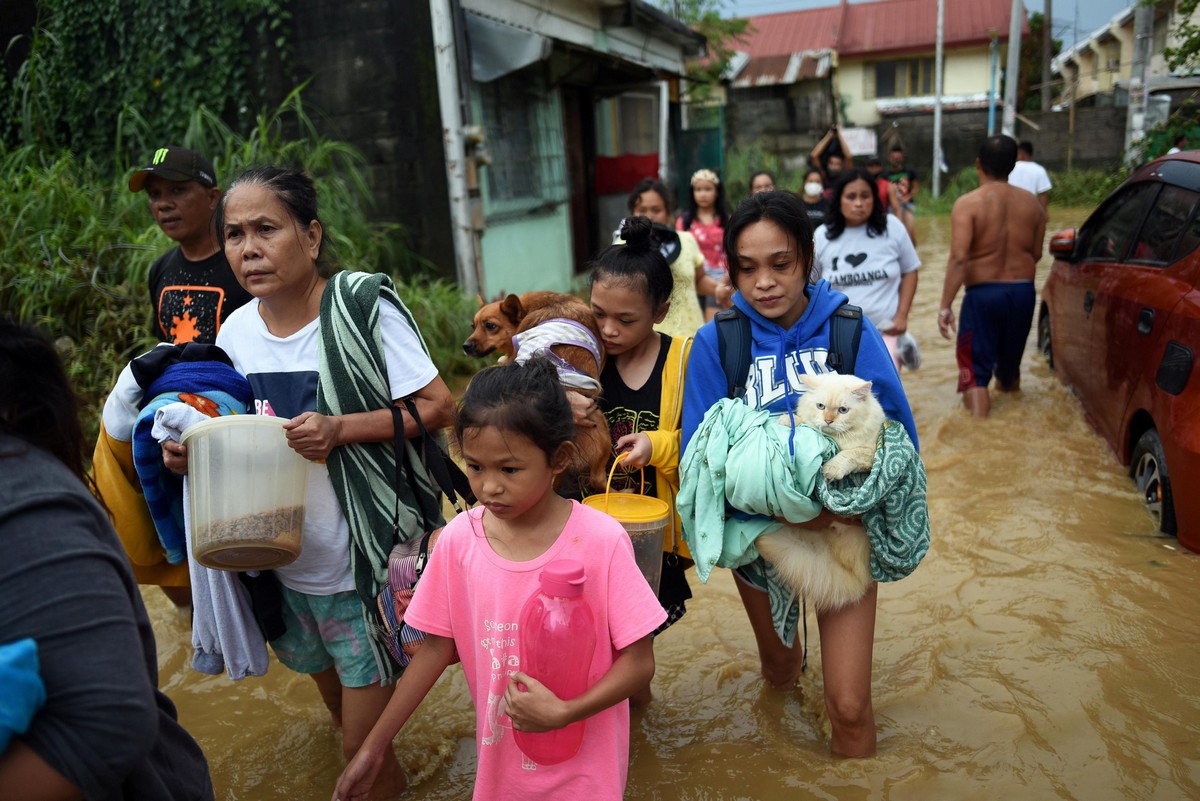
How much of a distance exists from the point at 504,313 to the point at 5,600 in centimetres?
239

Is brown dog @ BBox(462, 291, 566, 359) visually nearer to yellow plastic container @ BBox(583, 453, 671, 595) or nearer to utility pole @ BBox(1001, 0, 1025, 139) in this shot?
yellow plastic container @ BBox(583, 453, 671, 595)

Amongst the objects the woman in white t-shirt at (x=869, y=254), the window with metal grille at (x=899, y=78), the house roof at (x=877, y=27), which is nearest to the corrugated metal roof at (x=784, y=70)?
the house roof at (x=877, y=27)

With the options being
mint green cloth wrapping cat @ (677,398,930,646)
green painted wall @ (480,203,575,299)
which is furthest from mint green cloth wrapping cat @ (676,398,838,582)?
green painted wall @ (480,203,575,299)

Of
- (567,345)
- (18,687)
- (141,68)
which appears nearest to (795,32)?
(141,68)

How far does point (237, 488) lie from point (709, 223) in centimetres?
536

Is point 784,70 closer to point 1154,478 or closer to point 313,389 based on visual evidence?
point 1154,478

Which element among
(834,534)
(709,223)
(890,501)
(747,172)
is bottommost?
(834,534)

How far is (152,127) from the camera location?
30.3 feet

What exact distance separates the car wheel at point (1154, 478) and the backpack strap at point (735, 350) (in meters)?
2.78

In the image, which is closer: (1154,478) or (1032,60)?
(1154,478)

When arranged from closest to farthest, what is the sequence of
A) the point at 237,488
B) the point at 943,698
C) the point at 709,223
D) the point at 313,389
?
the point at 237,488 → the point at 313,389 → the point at 943,698 → the point at 709,223

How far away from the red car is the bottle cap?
341 cm

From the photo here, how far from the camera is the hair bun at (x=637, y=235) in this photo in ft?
10.2

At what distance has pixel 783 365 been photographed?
2.85 m
